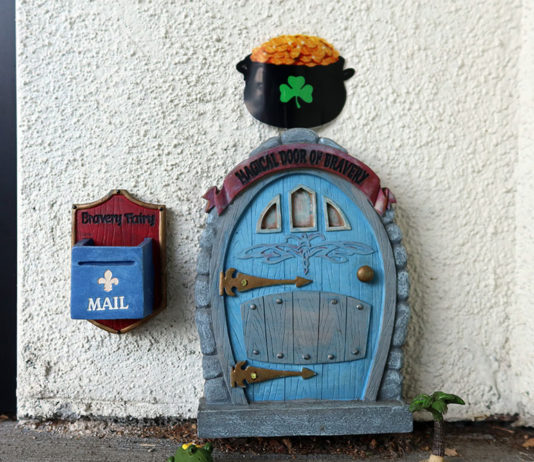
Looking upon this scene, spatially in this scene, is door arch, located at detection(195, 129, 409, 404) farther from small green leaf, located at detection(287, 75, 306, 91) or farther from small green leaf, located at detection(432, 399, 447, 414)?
small green leaf, located at detection(287, 75, 306, 91)

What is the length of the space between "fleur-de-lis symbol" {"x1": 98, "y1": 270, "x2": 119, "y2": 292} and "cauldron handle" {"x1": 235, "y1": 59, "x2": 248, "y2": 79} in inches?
41.2

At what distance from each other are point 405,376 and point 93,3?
2.21 meters

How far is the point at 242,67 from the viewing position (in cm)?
205

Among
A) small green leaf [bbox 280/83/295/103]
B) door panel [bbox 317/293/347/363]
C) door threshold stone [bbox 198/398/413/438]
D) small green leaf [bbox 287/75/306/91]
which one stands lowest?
door threshold stone [bbox 198/398/413/438]

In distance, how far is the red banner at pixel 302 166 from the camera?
6.25 ft

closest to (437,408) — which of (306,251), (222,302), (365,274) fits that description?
(365,274)

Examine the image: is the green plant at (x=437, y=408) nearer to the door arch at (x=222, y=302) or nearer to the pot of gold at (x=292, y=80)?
the door arch at (x=222, y=302)

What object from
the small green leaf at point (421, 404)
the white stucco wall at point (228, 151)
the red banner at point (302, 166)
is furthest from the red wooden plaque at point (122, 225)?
the small green leaf at point (421, 404)

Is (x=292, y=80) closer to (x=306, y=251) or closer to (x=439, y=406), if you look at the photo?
(x=306, y=251)

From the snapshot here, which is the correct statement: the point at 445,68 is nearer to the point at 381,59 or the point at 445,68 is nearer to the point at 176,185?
the point at 381,59

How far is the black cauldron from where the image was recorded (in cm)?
203

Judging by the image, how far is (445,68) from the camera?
2082mm

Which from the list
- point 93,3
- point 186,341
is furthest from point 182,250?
point 93,3

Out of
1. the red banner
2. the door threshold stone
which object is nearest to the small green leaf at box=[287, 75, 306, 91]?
the red banner
